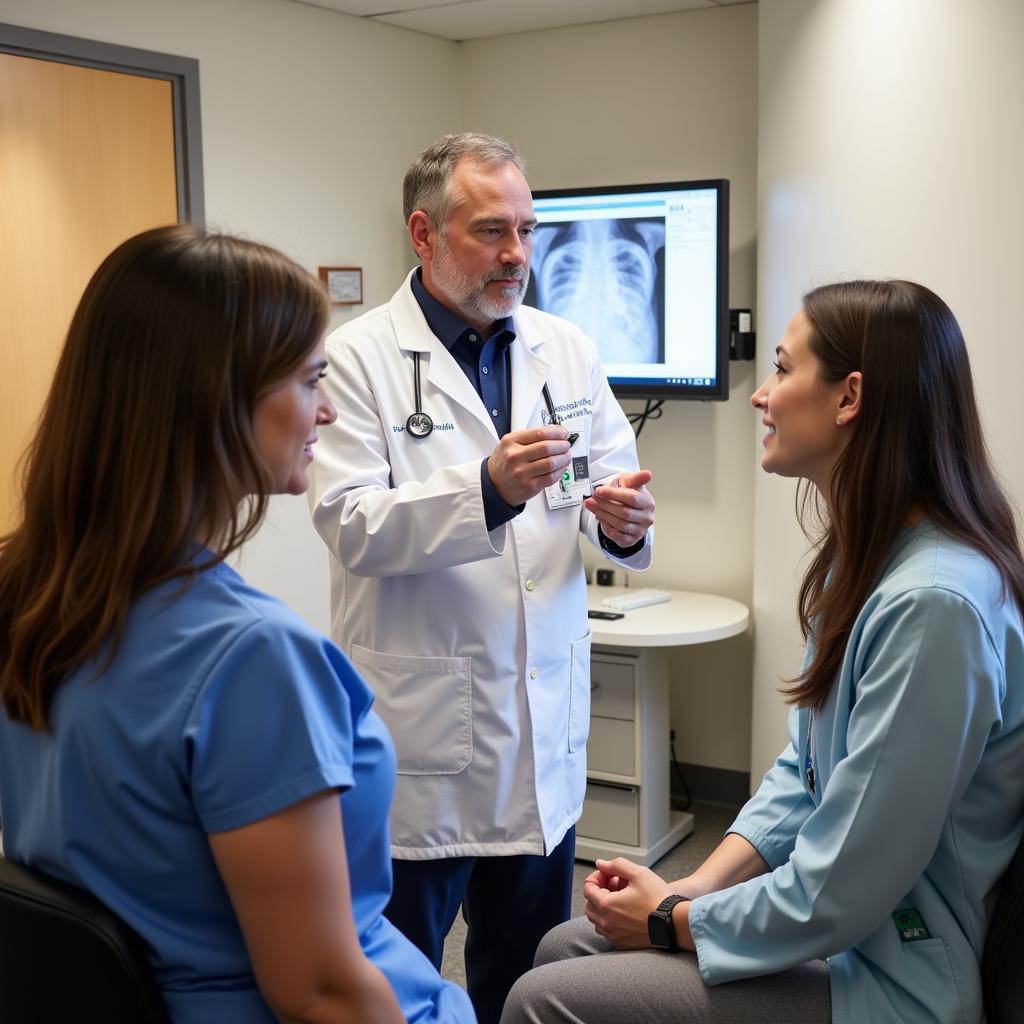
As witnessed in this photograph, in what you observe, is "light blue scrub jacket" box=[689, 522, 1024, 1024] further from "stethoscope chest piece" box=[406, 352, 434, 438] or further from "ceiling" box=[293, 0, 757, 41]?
"ceiling" box=[293, 0, 757, 41]

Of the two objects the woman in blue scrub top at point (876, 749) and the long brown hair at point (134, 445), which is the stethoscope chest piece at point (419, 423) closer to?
the woman in blue scrub top at point (876, 749)

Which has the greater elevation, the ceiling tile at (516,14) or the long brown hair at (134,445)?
the ceiling tile at (516,14)

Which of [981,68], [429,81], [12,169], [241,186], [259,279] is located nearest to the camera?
[259,279]

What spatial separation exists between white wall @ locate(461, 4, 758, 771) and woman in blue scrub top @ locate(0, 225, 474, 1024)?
2674 millimetres

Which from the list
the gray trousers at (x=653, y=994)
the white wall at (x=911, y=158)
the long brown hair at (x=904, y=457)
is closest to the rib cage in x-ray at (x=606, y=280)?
the white wall at (x=911, y=158)

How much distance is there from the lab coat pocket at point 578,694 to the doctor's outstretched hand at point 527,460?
398mm

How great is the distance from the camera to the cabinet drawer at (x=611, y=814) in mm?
3369

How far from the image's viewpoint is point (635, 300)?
3.53 m

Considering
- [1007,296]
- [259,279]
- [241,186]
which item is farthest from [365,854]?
[241,186]

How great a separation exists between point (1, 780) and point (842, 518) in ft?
3.28

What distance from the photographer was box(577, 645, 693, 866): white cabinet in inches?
131

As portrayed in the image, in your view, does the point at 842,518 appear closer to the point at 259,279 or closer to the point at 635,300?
the point at 259,279

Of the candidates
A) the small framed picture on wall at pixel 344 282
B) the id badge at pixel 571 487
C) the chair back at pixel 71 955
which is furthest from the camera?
the small framed picture on wall at pixel 344 282

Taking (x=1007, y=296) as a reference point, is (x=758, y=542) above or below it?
below
